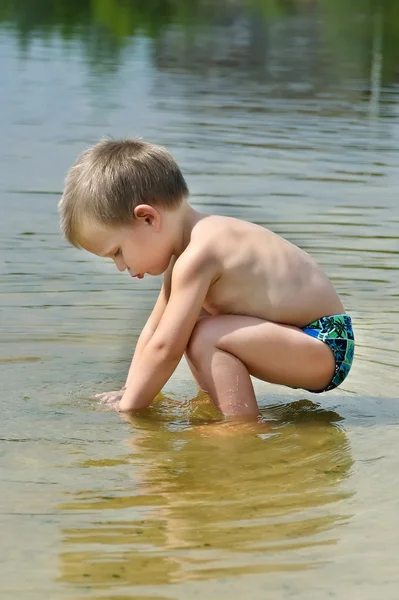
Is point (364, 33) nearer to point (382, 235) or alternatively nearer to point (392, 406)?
point (382, 235)

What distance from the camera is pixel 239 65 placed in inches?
604

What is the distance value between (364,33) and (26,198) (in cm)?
1408

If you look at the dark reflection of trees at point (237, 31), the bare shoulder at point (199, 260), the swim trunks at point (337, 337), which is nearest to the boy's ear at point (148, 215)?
the bare shoulder at point (199, 260)

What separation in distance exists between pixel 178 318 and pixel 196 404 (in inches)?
19.8

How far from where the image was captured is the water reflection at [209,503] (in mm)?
2818

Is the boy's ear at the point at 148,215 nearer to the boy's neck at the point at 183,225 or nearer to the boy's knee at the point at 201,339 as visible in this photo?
the boy's neck at the point at 183,225

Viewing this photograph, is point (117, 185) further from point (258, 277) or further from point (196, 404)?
point (196, 404)

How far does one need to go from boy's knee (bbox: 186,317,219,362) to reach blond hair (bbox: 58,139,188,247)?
1.37ft

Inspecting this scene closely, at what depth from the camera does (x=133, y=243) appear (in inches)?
159

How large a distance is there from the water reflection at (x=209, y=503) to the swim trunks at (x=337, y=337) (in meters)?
0.17

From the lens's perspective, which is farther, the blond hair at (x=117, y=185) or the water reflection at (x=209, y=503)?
the blond hair at (x=117, y=185)

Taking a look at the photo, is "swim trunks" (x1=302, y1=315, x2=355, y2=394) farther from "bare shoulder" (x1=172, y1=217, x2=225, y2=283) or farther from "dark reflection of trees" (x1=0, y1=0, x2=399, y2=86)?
"dark reflection of trees" (x1=0, y1=0, x2=399, y2=86)

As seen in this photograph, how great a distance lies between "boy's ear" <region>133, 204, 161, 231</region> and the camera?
3.99 m

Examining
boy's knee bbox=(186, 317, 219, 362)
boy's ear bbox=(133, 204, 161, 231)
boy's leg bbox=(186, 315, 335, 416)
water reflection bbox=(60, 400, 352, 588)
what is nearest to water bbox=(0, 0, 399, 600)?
water reflection bbox=(60, 400, 352, 588)
